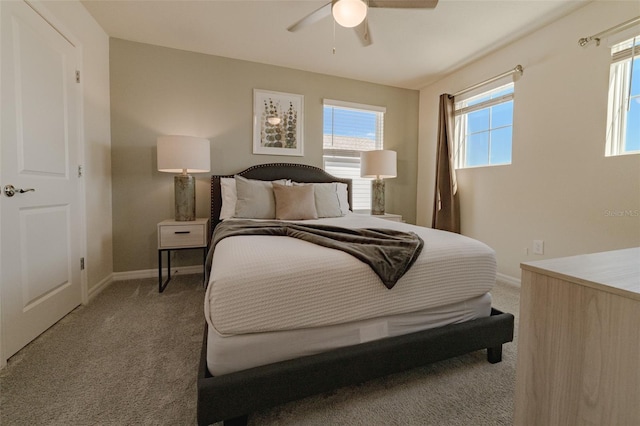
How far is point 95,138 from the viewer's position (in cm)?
249

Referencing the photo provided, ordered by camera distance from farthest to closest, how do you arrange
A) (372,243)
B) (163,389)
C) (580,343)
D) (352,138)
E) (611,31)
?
(352,138), (611,31), (372,243), (163,389), (580,343)

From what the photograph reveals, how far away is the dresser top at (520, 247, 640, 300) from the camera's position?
0.63 meters

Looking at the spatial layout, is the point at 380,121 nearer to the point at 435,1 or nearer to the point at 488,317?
the point at 435,1

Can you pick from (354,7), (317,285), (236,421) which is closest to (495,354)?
(317,285)

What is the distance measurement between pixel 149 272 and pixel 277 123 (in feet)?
7.46

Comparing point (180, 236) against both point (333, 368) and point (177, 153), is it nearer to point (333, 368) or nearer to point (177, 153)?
point (177, 153)

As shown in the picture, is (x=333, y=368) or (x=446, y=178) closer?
(x=333, y=368)

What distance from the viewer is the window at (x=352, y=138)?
12.1ft

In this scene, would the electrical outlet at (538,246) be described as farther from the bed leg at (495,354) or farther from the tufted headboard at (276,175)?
the tufted headboard at (276,175)

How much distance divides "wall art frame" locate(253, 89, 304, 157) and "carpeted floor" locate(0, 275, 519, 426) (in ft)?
7.42

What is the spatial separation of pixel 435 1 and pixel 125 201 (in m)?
3.31

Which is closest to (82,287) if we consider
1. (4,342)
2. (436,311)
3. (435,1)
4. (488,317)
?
(4,342)

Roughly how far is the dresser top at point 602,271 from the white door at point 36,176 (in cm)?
247

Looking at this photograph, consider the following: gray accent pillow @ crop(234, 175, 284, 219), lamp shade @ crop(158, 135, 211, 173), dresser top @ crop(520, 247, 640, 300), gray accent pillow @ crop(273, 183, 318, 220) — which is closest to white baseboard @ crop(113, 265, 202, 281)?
gray accent pillow @ crop(234, 175, 284, 219)
